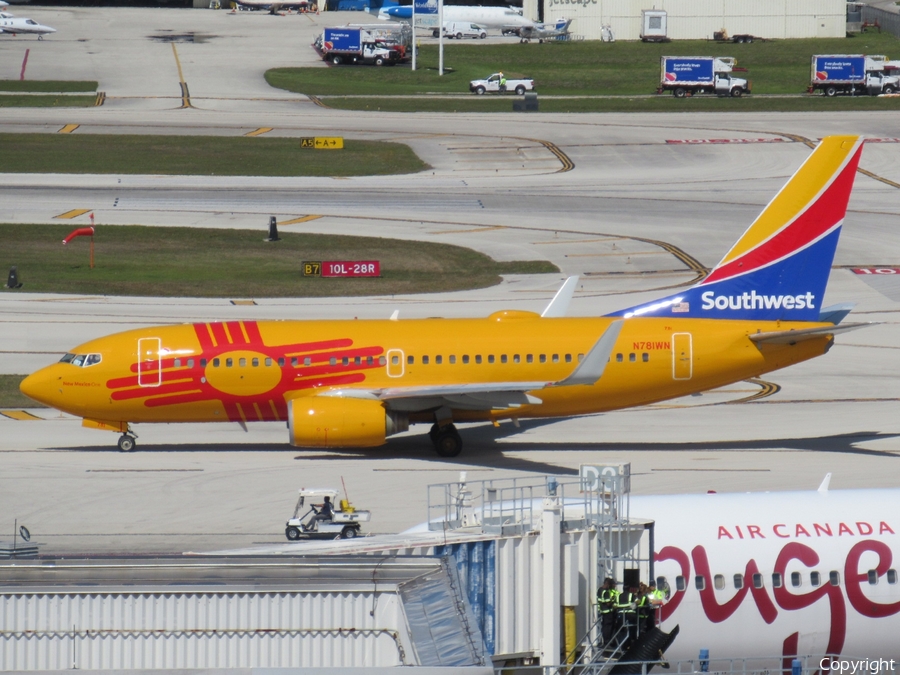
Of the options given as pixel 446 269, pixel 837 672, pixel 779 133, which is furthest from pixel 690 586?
pixel 779 133

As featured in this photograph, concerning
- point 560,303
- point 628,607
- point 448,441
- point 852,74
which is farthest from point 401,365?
point 852,74

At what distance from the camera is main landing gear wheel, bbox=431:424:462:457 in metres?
39.2

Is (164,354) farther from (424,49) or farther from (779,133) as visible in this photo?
(424,49)

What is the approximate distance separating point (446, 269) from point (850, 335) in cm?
2048

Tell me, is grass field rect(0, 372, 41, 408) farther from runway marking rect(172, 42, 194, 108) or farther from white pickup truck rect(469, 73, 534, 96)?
white pickup truck rect(469, 73, 534, 96)

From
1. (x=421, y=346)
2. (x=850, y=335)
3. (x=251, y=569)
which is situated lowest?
(x=850, y=335)

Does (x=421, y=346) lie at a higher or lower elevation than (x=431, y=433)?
higher

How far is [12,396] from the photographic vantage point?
4528 centimetres

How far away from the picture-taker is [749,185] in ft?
278

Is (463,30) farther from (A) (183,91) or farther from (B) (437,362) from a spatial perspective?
(B) (437,362)

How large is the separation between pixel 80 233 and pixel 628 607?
54582mm

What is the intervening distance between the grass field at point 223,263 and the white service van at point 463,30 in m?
95.4

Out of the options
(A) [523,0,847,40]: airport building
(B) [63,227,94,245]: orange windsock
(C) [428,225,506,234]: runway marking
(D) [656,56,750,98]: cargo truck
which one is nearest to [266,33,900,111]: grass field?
(D) [656,56,750,98]: cargo truck

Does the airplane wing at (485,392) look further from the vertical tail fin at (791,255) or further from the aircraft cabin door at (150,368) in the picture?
the aircraft cabin door at (150,368)
